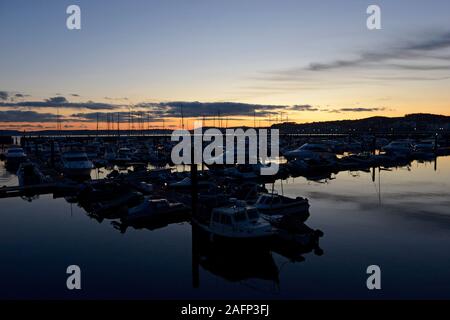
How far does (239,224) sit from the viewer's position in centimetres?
2119

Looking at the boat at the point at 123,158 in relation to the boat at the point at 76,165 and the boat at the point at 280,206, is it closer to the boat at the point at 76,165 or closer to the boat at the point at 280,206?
the boat at the point at 76,165

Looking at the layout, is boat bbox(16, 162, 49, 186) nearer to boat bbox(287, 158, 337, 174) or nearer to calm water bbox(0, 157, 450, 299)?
calm water bbox(0, 157, 450, 299)

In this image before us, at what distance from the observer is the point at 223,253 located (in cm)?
2247

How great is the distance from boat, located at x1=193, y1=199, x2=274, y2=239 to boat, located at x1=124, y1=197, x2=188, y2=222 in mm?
7009

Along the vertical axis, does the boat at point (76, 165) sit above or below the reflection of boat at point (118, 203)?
above

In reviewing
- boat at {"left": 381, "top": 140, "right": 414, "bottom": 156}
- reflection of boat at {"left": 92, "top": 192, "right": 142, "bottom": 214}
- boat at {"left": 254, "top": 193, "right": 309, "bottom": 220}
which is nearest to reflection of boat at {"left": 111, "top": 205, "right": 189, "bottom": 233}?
reflection of boat at {"left": 92, "top": 192, "right": 142, "bottom": 214}

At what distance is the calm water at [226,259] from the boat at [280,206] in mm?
1410

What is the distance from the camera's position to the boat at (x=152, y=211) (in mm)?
28188

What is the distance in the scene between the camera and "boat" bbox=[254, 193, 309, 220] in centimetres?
2772

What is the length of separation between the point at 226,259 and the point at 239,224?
2.18 metres

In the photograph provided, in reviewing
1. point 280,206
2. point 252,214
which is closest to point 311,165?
point 280,206

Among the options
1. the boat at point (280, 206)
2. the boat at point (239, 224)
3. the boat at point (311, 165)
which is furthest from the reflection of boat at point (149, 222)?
the boat at point (311, 165)

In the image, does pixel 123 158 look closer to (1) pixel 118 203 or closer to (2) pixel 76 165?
(2) pixel 76 165
